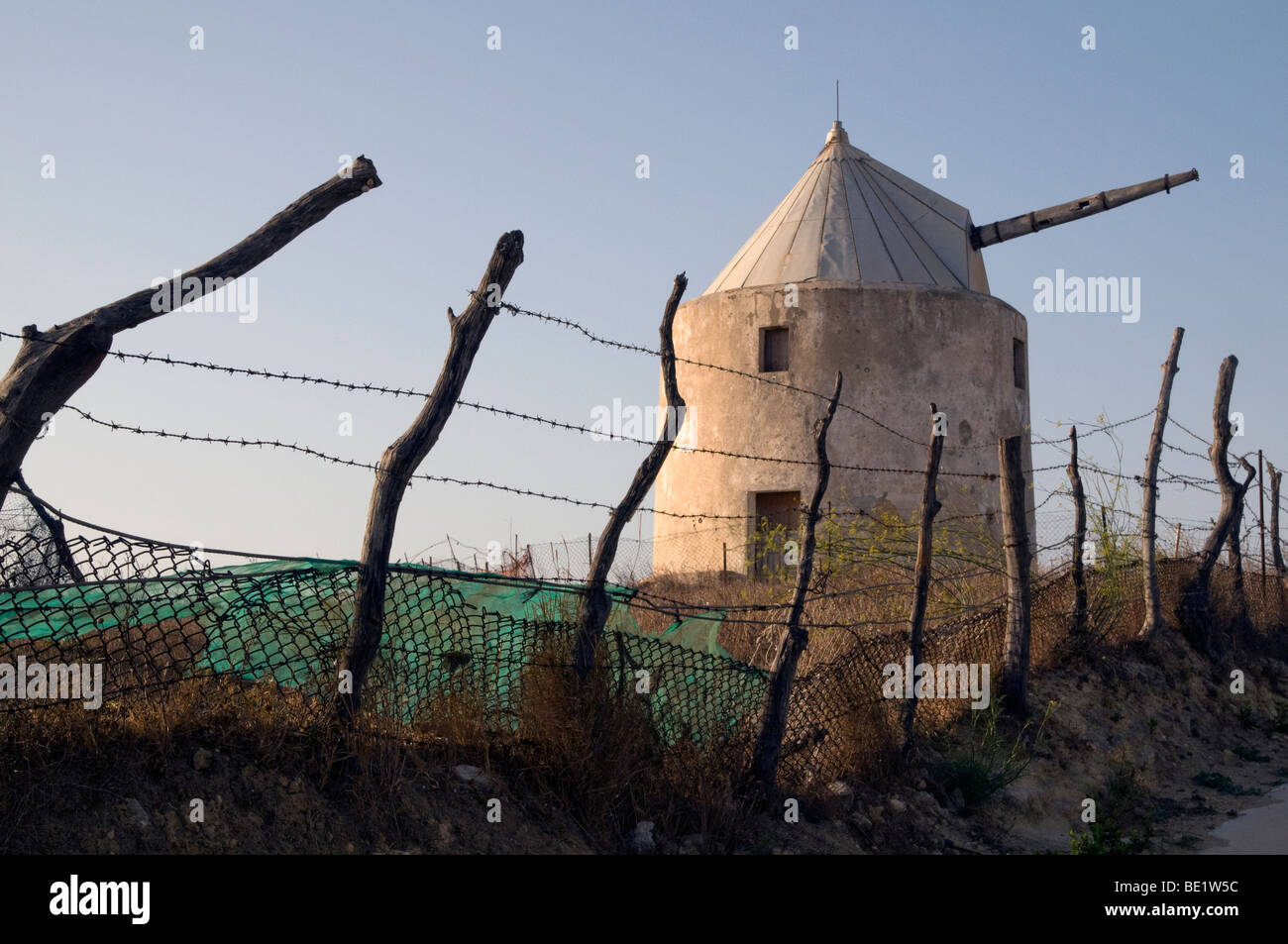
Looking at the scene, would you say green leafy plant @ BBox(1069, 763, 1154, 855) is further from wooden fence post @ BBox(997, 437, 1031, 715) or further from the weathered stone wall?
the weathered stone wall

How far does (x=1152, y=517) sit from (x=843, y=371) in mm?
7555

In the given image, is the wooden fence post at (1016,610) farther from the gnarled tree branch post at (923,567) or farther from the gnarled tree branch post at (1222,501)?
the gnarled tree branch post at (1222,501)

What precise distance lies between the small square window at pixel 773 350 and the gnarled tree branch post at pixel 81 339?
14.5 metres

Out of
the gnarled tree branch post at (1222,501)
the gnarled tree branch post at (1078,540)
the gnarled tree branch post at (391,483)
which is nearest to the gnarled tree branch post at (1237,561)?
the gnarled tree branch post at (1222,501)

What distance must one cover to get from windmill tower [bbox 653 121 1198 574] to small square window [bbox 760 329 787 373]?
25mm

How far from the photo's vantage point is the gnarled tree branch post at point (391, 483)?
16.8ft

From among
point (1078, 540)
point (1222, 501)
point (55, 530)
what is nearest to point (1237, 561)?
point (1222, 501)

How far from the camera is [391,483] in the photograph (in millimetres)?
5195

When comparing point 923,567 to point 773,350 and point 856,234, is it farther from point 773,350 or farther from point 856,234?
point 856,234

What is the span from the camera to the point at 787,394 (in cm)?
1875
